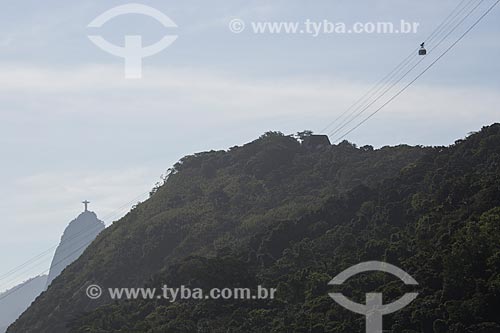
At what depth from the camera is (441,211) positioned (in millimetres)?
50781

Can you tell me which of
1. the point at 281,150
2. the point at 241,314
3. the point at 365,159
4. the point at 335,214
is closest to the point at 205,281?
the point at 241,314

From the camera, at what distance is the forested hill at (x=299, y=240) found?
1612 inches

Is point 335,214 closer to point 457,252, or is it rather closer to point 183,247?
point 183,247

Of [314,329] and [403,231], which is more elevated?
[403,231]

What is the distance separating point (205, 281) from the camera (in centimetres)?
5525

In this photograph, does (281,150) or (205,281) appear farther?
(281,150)

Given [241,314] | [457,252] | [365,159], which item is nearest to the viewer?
[457,252]

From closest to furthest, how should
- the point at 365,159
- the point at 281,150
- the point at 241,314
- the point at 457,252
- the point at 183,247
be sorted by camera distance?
the point at 457,252, the point at 241,314, the point at 183,247, the point at 365,159, the point at 281,150

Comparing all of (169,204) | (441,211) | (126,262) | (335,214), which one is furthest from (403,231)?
(169,204)

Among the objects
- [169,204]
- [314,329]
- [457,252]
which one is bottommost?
[314,329]

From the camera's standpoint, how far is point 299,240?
60.6 m

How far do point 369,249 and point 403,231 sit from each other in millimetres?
3225

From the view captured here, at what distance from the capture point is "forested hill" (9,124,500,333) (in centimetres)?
4094

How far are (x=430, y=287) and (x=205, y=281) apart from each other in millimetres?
17609
